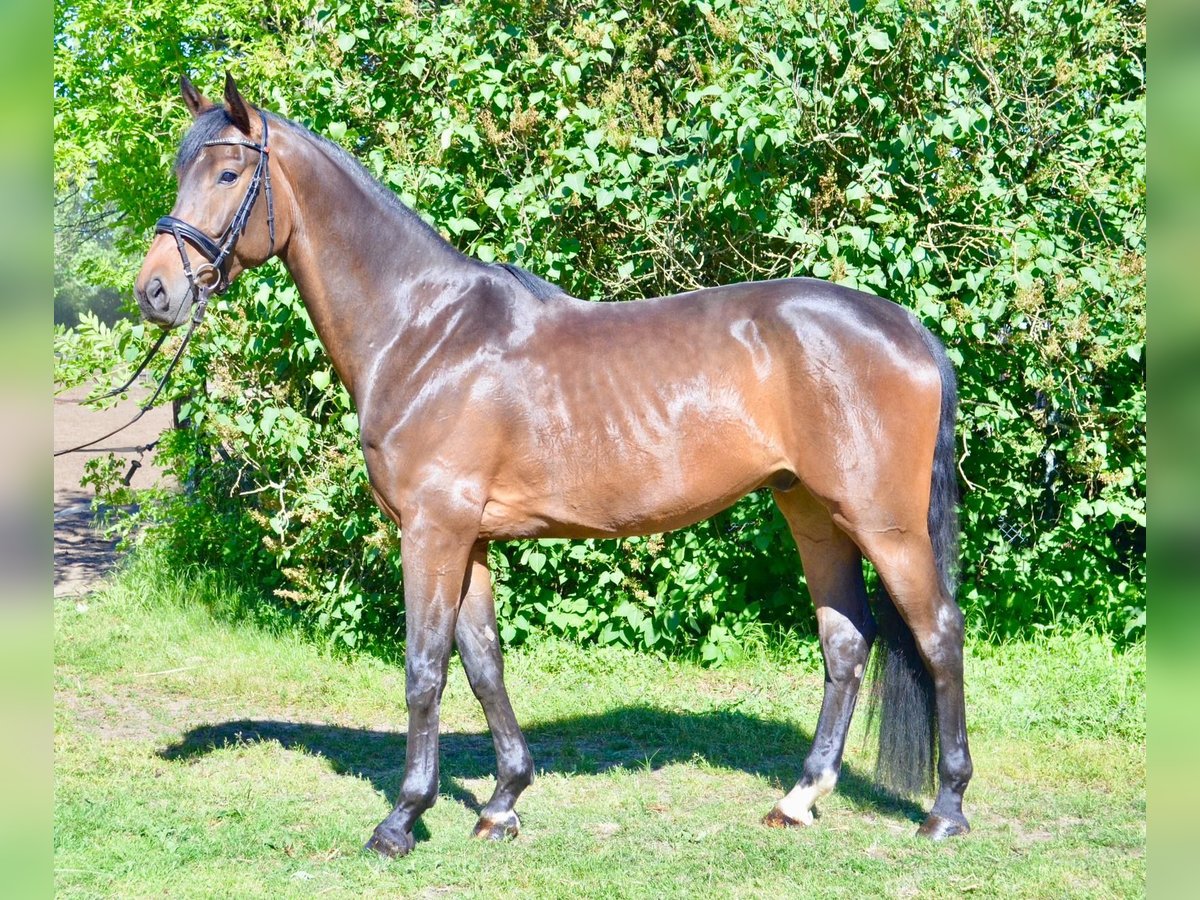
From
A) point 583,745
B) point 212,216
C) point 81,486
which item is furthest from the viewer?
point 81,486

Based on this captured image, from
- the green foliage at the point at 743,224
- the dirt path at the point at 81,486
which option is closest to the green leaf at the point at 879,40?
the green foliage at the point at 743,224

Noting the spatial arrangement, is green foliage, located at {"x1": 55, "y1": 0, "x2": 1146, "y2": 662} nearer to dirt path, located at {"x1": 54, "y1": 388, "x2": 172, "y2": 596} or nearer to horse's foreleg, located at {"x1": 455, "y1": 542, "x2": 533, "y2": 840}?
dirt path, located at {"x1": 54, "y1": 388, "x2": 172, "y2": 596}

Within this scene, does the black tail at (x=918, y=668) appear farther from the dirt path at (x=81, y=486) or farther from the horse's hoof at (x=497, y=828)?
the dirt path at (x=81, y=486)

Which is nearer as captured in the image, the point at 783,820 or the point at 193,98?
the point at 193,98

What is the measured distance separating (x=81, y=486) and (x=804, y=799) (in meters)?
6.18

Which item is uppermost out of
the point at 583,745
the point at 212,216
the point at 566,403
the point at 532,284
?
the point at 212,216

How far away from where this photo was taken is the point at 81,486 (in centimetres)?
823

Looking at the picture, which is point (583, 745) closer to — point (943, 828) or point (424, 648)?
point (424, 648)

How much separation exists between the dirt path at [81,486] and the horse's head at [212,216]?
2.52 metres

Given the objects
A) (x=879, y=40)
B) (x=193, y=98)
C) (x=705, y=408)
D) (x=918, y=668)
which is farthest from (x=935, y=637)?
(x=193, y=98)

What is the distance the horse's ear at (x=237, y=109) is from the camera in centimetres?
378

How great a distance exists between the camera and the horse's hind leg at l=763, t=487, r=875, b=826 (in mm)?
4449

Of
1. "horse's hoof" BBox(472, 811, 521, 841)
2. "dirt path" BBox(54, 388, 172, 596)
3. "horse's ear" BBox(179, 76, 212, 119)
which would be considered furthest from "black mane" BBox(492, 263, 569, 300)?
"dirt path" BBox(54, 388, 172, 596)
